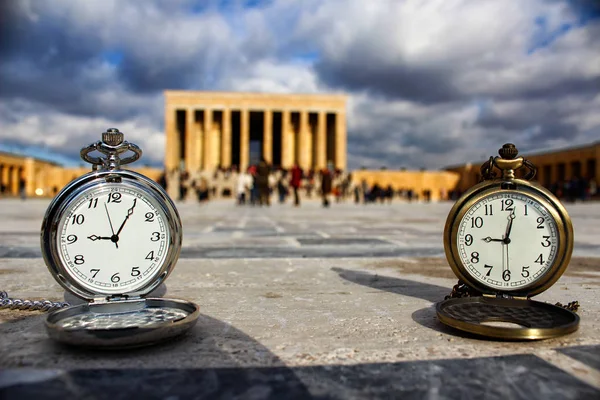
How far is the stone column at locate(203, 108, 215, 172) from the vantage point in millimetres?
50531

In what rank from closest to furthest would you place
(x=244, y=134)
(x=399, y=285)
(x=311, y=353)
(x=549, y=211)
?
(x=311, y=353)
(x=549, y=211)
(x=399, y=285)
(x=244, y=134)

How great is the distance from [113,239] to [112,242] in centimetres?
1

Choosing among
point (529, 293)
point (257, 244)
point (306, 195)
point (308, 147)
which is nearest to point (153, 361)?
point (529, 293)

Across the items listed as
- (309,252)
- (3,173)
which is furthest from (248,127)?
(309,252)

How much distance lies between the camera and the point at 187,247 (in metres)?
4.70

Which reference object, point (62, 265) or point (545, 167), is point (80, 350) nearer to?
point (62, 265)

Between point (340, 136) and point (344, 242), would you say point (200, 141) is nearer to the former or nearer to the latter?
point (340, 136)

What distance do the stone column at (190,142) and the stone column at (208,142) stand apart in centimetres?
133

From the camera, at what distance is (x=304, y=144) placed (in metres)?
52.1

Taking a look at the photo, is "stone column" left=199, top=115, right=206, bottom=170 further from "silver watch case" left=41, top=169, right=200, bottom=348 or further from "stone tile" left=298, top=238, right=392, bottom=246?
"silver watch case" left=41, top=169, right=200, bottom=348

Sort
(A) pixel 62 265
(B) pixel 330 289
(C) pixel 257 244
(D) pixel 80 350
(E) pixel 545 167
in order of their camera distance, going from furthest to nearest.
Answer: (E) pixel 545 167 → (C) pixel 257 244 → (B) pixel 330 289 → (A) pixel 62 265 → (D) pixel 80 350

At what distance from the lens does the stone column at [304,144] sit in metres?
51.0

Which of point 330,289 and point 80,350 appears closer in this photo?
point 80,350

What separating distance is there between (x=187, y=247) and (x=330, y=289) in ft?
7.91
